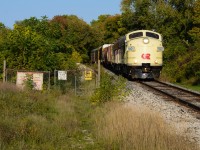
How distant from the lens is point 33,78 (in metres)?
18.6

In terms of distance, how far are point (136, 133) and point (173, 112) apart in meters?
5.41

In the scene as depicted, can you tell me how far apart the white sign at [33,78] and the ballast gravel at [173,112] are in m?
3.95

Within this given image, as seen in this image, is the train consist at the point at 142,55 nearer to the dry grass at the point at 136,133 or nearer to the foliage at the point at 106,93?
the foliage at the point at 106,93

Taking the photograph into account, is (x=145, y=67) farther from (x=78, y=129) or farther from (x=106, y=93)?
(x=78, y=129)

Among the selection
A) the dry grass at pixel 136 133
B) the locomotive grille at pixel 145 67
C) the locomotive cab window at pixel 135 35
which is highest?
the locomotive cab window at pixel 135 35

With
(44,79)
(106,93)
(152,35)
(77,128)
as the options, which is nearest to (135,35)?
(152,35)

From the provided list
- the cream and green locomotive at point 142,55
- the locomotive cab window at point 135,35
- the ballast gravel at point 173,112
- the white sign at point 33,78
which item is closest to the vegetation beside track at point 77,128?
the ballast gravel at point 173,112

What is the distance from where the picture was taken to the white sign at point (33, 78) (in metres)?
18.5

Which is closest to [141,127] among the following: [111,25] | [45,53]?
[45,53]

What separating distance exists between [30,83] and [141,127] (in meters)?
9.28

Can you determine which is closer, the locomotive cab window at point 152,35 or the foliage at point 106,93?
the foliage at point 106,93

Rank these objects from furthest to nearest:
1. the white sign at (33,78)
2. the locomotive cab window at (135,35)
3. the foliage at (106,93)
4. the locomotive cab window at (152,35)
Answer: the locomotive cab window at (152,35)
the locomotive cab window at (135,35)
the white sign at (33,78)
the foliage at (106,93)

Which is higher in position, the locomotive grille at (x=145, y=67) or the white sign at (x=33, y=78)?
the locomotive grille at (x=145, y=67)

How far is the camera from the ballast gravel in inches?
435
